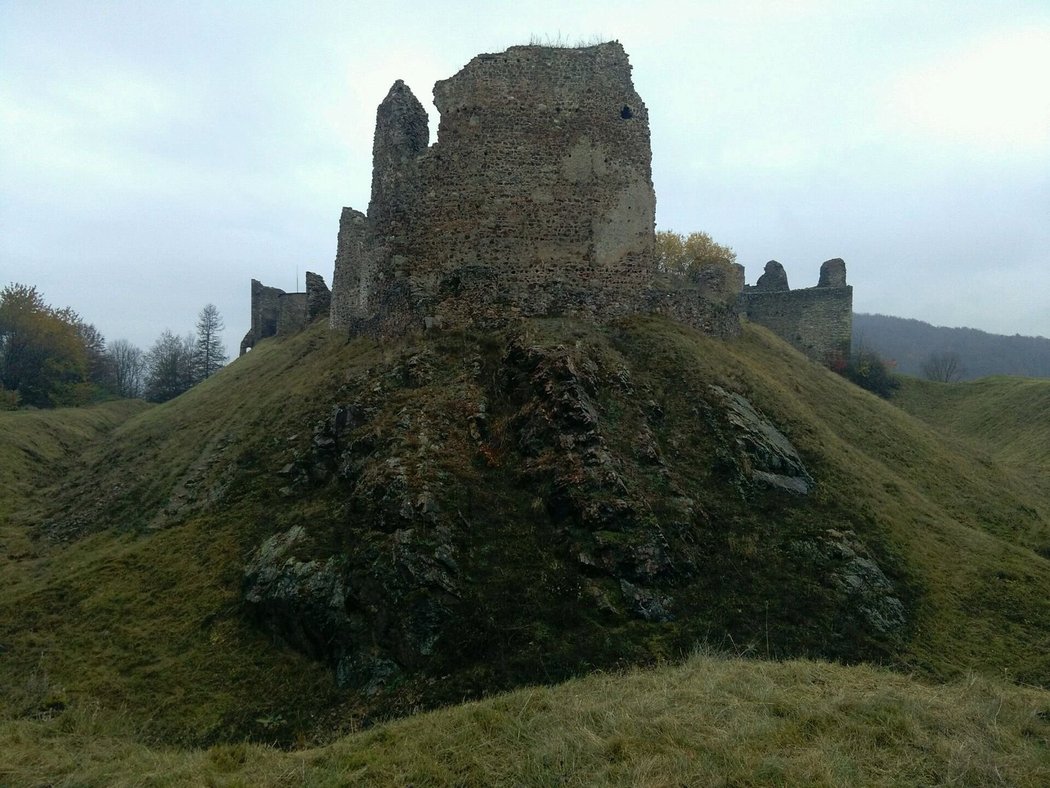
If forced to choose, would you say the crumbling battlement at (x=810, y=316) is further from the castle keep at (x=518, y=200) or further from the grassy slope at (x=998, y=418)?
the castle keep at (x=518, y=200)

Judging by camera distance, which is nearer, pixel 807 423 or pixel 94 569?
pixel 94 569

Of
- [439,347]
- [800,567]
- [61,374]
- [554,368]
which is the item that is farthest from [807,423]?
[61,374]

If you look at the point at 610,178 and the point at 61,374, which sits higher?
the point at 610,178

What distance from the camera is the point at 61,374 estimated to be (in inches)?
1513

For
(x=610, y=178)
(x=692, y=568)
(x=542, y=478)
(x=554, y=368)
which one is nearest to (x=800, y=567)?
(x=692, y=568)

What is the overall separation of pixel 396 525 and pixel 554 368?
505cm

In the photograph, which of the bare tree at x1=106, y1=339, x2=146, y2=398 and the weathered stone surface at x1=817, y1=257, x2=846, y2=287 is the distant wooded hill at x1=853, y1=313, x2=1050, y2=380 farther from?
the bare tree at x1=106, y1=339, x2=146, y2=398

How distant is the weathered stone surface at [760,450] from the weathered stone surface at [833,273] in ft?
81.5

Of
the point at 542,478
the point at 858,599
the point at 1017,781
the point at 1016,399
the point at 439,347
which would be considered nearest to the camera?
the point at 1017,781

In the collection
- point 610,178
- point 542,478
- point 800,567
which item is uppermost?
point 610,178

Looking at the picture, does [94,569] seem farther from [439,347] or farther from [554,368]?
[554,368]

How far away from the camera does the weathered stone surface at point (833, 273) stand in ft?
123

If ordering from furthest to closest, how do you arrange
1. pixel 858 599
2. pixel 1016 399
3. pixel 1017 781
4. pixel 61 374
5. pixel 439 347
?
pixel 61 374
pixel 1016 399
pixel 439 347
pixel 858 599
pixel 1017 781

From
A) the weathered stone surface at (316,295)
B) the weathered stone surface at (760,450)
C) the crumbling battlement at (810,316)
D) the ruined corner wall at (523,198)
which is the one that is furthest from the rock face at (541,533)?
the crumbling battlement at (810,316)
